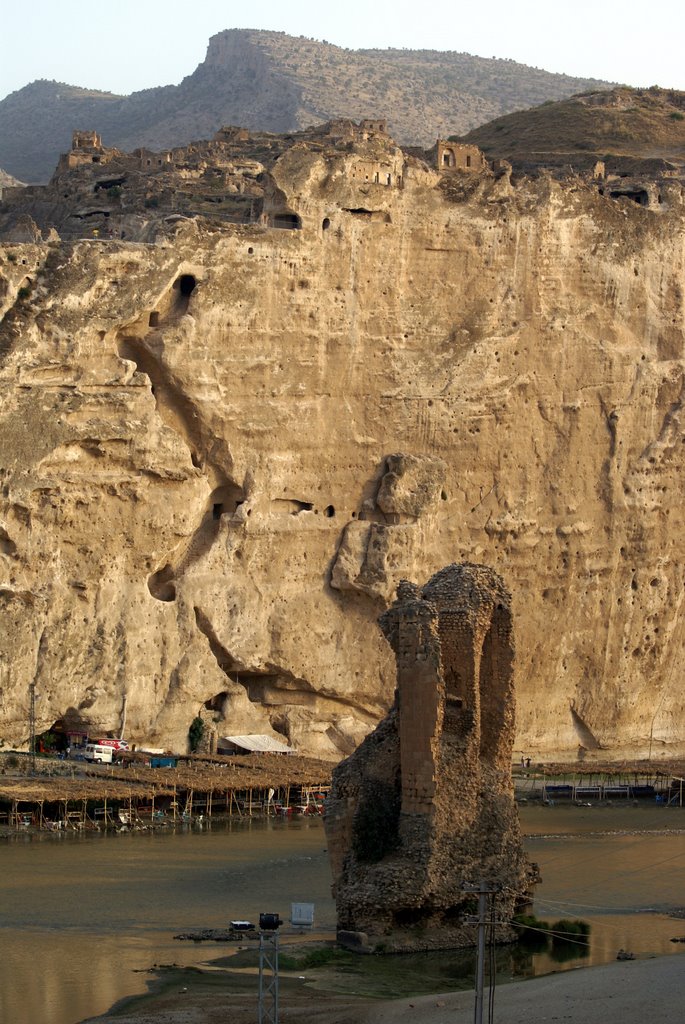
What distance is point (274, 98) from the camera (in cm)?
10725

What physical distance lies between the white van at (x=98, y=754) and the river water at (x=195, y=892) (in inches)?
135

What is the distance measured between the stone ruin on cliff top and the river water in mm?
1369

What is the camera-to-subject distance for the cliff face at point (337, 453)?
48.2 m

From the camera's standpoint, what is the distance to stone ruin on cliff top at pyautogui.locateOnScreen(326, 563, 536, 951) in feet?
104

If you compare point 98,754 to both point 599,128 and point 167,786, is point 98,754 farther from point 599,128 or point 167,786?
point 599,128

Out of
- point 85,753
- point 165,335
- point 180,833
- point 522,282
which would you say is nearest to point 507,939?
point 180,833

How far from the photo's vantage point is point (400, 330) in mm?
52938

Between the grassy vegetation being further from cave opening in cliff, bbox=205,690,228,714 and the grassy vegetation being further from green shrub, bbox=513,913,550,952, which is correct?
green shrub, bbox=513,913,550,952

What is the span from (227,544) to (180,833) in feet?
28.7

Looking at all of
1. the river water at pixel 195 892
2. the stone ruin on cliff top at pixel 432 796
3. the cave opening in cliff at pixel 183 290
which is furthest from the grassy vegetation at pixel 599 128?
the stone ruin on cliff top at pixel 432 796

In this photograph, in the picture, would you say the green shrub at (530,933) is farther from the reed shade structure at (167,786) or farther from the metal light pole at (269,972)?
the reed shade structure at (167,786)

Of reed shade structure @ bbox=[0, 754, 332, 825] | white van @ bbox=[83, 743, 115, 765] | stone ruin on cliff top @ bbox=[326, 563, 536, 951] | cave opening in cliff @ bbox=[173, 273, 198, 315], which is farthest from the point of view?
cave opening in cliff @ bbox=[173, 273, 198, 315]

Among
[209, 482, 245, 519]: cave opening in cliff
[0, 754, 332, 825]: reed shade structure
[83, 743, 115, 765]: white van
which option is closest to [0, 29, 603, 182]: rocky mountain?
[209, 482, 245, 519]: cave opening in cliff

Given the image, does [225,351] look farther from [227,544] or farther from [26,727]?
[26,727]
